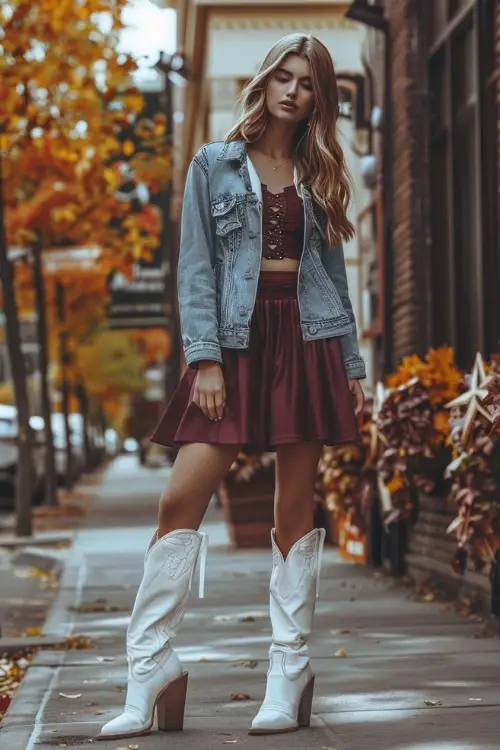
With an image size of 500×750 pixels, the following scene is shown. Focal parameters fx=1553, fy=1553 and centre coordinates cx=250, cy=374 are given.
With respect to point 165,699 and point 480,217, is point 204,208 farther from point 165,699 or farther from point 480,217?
point 480,217

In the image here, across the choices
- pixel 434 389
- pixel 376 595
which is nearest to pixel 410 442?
pixel 434 389

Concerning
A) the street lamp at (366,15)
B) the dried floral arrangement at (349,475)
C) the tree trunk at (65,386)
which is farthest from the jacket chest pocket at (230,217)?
the tree trunk at (65,386)

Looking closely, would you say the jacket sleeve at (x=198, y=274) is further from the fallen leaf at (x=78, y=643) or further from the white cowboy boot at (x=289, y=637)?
the fallen leaf at (x=78, y=643)

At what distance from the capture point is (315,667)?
21.2 feet

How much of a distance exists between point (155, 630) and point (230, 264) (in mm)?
1157

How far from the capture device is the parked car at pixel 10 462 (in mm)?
23031

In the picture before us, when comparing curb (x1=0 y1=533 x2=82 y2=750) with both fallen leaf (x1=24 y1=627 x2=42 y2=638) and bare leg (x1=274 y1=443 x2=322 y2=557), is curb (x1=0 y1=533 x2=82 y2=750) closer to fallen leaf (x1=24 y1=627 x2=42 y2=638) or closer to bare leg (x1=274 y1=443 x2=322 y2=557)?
fallen leaf (x1=24 y1=627 x2=42 y2=638)

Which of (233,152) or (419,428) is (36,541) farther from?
(233,152)

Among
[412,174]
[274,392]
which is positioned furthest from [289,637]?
[412,174]

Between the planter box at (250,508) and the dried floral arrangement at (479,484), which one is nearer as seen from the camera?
the dried floral arrangement at (479,484)

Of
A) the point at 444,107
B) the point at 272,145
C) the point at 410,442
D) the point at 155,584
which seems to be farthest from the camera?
the point at 444,107

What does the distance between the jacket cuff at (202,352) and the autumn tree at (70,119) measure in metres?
10.9

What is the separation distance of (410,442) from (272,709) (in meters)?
4.35

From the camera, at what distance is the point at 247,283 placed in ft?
15.8
